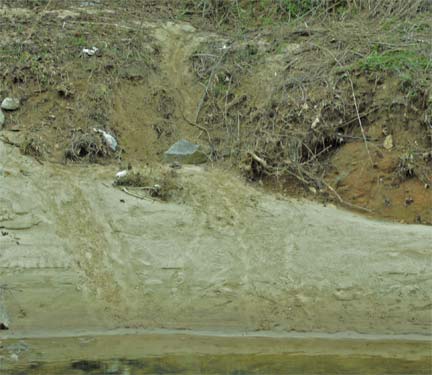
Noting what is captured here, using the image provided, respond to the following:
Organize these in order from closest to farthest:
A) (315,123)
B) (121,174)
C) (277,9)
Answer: (121,174)
(315,123)
(277,9)

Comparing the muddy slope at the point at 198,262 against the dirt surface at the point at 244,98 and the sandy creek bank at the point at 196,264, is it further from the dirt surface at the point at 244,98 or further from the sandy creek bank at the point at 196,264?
the dirt surface at the point at 244,98

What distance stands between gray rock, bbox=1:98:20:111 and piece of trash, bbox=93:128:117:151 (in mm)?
685

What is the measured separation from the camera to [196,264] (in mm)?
7543

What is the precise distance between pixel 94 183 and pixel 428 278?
2566mm

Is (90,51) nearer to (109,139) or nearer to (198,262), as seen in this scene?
(109,139)

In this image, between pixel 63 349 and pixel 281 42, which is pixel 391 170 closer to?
pixel 281 42

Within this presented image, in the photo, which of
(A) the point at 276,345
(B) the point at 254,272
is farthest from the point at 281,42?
(A) the point at 276,345

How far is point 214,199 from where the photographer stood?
8164mm

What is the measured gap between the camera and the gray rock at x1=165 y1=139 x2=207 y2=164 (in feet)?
28.5

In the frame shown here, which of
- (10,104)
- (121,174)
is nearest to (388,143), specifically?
(121,174)

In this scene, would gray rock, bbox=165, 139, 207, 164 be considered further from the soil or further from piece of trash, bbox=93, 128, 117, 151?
piece of trash, bbox=93, 128, 117, 151

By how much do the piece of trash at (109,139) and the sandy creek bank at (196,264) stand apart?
0.45 m

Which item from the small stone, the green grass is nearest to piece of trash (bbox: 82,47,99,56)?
the green grass

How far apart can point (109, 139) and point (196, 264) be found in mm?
1621
